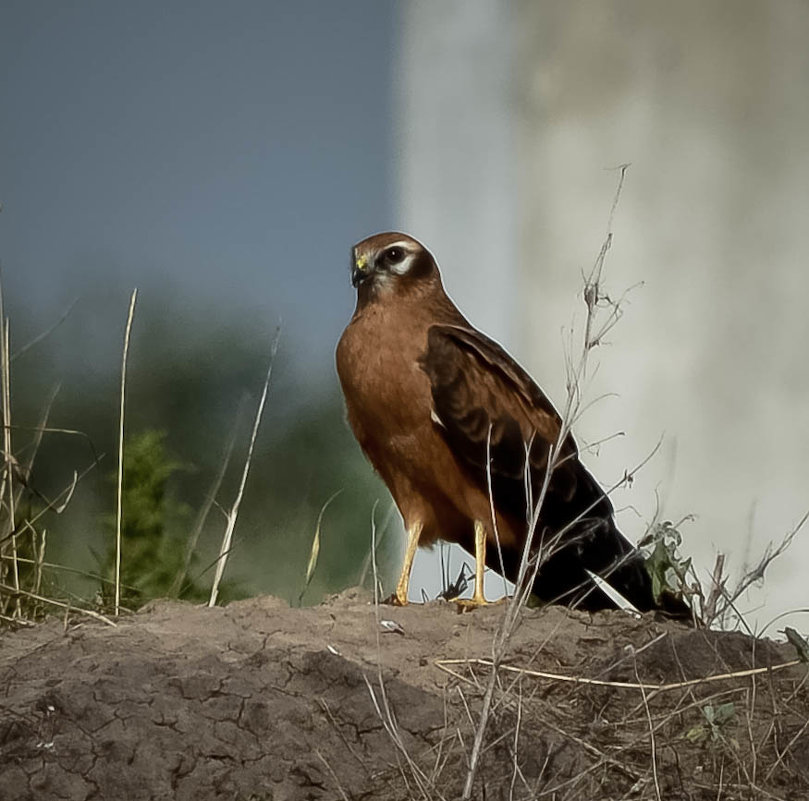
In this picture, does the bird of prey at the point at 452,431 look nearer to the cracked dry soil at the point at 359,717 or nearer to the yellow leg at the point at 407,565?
the yellow leg at the point at 407,565

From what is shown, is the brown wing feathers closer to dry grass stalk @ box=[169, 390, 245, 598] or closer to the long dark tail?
the long dark tail

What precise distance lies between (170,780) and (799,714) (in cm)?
133

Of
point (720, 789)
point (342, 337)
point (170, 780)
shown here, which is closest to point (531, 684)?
point (720, 789)

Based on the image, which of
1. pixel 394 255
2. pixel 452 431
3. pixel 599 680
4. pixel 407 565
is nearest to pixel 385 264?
pixel 394 255

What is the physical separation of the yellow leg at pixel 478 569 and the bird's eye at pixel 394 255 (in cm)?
81

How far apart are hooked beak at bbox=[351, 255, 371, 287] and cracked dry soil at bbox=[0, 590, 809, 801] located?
3.94 ft

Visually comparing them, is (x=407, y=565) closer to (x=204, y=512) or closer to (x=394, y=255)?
(x=204, y=512)

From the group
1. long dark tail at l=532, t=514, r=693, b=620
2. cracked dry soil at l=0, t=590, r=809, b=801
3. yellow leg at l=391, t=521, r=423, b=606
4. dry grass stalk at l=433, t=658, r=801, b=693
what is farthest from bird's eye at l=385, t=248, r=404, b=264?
dry grass stalk at l=433, t=658, r=801, b=693

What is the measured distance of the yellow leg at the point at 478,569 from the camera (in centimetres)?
351

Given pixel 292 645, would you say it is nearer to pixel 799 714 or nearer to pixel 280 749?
pixel 280 749

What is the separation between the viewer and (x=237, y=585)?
167 inches

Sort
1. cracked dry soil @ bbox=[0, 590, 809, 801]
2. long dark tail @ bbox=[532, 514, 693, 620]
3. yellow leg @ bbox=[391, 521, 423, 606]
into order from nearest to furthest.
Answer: cracked dry soil @ bbox=[0, 590, 809, 801]
yellow leg @ bbox=[391, 521, 423, 606]
long dark tail @ bbox=[532, 514, 693, 620]

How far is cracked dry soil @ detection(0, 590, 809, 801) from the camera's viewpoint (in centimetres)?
245

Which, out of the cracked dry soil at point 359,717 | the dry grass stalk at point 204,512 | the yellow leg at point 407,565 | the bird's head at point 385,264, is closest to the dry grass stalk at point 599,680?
the cracked dry soil at point 359,717
